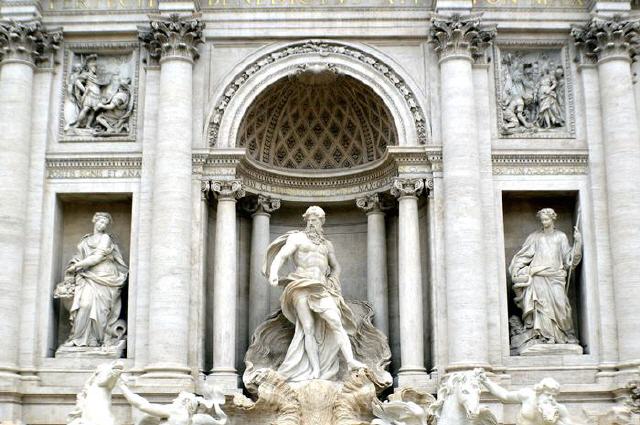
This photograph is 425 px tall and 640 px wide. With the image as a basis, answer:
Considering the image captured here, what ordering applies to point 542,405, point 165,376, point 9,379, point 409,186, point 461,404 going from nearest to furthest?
point 542,405 → point 461,404 → point 165,376 → point 9,379 → point 409,186

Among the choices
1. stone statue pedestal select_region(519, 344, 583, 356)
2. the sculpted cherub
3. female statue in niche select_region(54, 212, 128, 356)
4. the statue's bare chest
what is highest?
the statue's bare chest

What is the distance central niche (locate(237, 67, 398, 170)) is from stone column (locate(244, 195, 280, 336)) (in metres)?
1.02

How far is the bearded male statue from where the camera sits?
19453 mm

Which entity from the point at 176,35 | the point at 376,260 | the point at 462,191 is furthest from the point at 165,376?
the point at 176,35

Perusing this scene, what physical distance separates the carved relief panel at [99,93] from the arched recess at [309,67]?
6.36 ft

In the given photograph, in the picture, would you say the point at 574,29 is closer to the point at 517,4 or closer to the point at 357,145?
the point at 517,4

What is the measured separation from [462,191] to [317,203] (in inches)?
158

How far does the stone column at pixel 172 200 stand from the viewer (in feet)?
63.1

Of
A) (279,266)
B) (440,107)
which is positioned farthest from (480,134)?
(279,266)

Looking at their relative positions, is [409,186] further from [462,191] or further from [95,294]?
[95,294]

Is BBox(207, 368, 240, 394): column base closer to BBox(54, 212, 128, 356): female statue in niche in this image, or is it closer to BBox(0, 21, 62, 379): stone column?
BBox(54, 212, 128, 356): female statue in niche

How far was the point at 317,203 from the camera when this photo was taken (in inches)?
887

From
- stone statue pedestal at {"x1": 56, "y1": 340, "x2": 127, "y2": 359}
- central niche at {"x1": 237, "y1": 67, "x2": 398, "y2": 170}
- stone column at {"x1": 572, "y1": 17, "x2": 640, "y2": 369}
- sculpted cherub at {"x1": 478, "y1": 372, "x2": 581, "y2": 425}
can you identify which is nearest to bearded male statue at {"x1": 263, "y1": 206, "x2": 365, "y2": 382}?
central niche at {"x1": 237, "y1": 67, "x2": 398, "y2": 170}

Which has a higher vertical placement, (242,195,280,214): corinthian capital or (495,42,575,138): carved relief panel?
(495,42,575,138): carved relief panel
